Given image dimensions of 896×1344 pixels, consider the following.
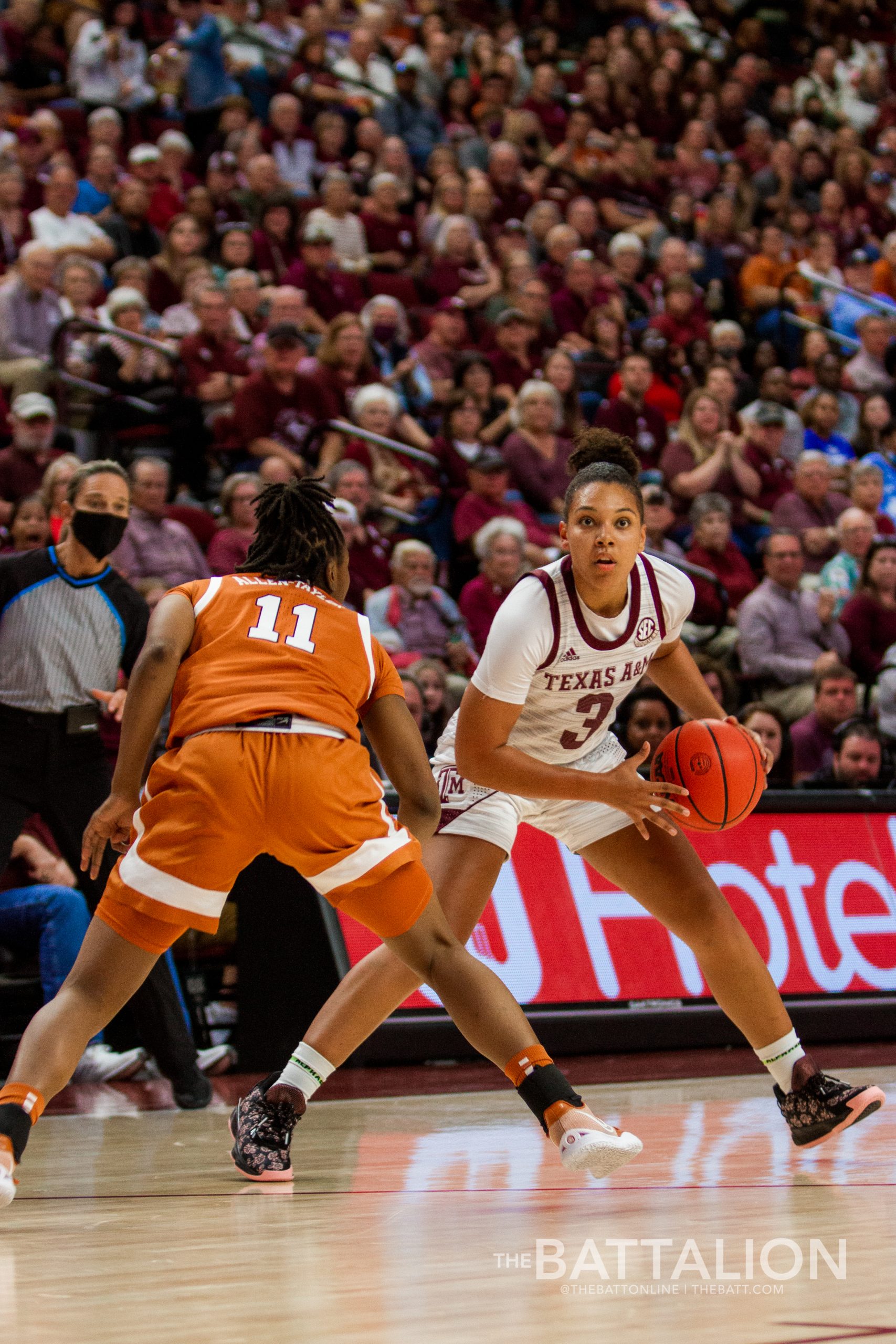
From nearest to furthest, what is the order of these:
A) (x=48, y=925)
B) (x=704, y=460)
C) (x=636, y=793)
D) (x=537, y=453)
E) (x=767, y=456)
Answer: (x=636, y=793)
(x=48, y=925)
(x=537, y=453)
(x=704, y=460)
(x=767, y=456)

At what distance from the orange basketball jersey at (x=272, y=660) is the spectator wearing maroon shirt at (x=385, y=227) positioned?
962cm

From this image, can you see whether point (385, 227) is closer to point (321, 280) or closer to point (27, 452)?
point (321, 280)

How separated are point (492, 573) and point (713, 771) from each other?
534cm

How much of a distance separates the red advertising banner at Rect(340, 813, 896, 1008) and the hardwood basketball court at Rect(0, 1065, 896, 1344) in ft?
5.46

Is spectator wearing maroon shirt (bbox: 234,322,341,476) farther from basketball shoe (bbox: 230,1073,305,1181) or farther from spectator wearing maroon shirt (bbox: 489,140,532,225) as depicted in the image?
basketball shoe (bbox: 230,1073,305,1181)

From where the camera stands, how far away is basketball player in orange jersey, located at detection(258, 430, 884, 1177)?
4.39 meters

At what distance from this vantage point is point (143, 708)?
4.02 meters

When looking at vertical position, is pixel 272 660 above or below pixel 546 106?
above

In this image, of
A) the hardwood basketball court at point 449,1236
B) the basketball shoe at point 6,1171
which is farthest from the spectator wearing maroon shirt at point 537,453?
the basketball shoe at point 6,1171

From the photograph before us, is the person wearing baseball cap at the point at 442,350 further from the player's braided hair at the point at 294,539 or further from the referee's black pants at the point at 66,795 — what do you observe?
the player's braided hair at the point at 294,539

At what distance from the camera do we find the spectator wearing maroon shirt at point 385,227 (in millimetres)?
13531

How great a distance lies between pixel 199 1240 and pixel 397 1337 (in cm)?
100

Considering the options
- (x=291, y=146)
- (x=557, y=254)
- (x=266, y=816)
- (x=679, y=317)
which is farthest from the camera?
(x=557, y=254)

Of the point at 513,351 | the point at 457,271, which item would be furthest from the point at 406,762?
the point at 457,271
